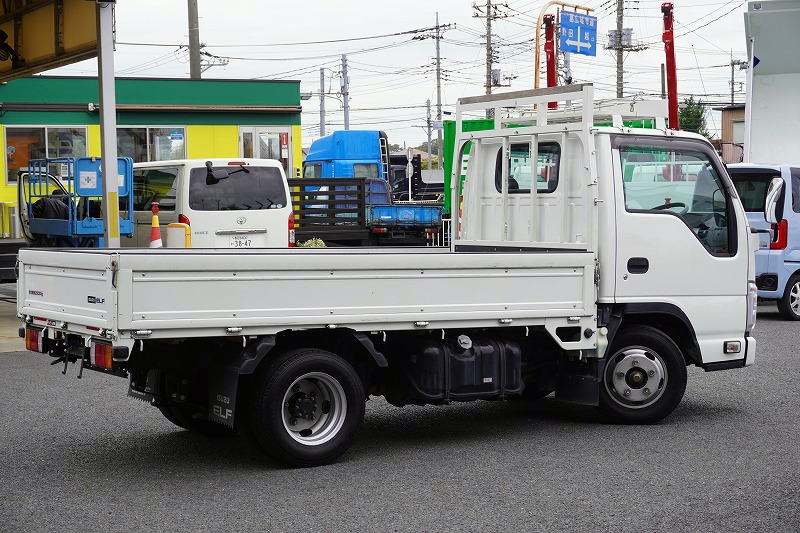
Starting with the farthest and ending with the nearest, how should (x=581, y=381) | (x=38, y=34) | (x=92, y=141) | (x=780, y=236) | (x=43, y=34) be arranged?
1. (x=92, y=141)
2. (x=38, y=34)
3. (x=43, y=34)
4. (x=780, y=236)
5. (x=581, y=381)

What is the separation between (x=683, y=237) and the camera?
8.85 metres

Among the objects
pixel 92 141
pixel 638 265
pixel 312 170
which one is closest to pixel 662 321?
pixel 638 265

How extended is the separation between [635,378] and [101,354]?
4098mm

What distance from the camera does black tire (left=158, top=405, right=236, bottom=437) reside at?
827cm

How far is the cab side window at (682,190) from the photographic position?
866cm

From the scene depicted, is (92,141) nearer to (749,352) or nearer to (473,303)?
(749,352)

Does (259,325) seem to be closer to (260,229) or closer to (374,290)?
(374,290)

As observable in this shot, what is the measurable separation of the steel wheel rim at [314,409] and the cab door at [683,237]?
2.39 m

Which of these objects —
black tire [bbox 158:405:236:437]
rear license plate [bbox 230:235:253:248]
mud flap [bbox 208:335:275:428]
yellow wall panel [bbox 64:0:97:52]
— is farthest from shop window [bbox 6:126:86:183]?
mud flap [bbox 208:335:275:428]

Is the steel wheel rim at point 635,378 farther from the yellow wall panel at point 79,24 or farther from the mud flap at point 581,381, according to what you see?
the yellow wall panel at point 79,24

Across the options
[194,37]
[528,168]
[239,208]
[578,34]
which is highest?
[194,37]

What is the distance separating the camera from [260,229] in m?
15.6

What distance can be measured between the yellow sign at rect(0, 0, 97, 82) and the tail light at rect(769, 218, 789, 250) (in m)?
9.79

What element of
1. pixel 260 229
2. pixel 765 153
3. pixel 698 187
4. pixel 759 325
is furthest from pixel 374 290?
pixel 765 153
